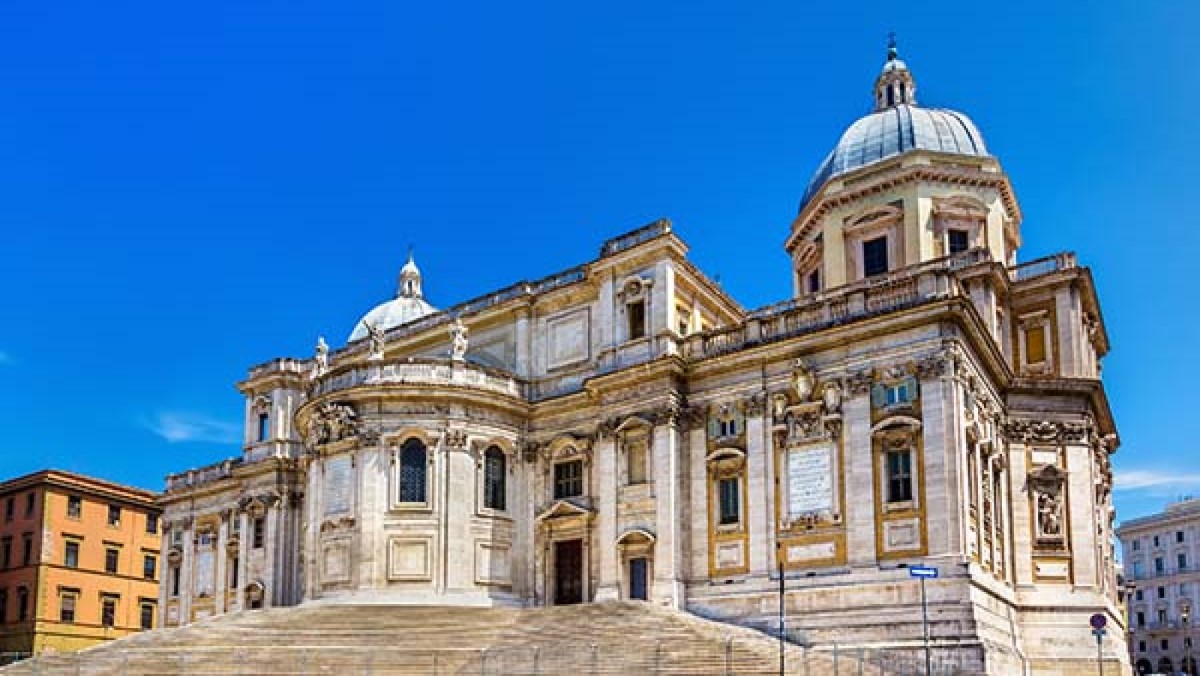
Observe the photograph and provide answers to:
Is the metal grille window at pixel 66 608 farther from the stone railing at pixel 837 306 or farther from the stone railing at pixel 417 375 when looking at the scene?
the stone railing at pixel 837 306

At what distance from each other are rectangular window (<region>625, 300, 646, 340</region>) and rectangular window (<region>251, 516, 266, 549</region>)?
23.1 m

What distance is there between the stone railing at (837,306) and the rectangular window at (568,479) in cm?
614

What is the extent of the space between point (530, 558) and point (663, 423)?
7.75 metres

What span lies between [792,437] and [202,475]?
35.3m

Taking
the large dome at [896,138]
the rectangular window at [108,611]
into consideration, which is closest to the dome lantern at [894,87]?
the large dome at [896,138]

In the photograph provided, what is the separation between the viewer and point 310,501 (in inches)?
1718

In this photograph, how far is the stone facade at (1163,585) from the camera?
291 feet

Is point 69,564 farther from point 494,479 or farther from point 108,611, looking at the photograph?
point 494,479

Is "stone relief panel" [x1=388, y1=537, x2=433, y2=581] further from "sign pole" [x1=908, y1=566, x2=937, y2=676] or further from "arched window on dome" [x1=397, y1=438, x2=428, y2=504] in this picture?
"sign pole" [x1=908, y1=566, x2=937, y2=676]

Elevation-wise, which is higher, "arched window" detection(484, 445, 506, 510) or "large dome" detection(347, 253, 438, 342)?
"large dome" detection(347, 253, 438, 342)

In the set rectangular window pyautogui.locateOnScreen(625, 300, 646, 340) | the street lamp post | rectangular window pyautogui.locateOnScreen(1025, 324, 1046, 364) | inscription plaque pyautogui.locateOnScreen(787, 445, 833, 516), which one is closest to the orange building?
rectangular window pyautogui.locateOnScreen(625, 300, 646, 340)

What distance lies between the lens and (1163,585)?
92062 millimetres

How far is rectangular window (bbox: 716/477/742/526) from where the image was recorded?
37938 mm

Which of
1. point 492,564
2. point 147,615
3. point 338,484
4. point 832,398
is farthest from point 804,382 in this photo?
point 147,615
